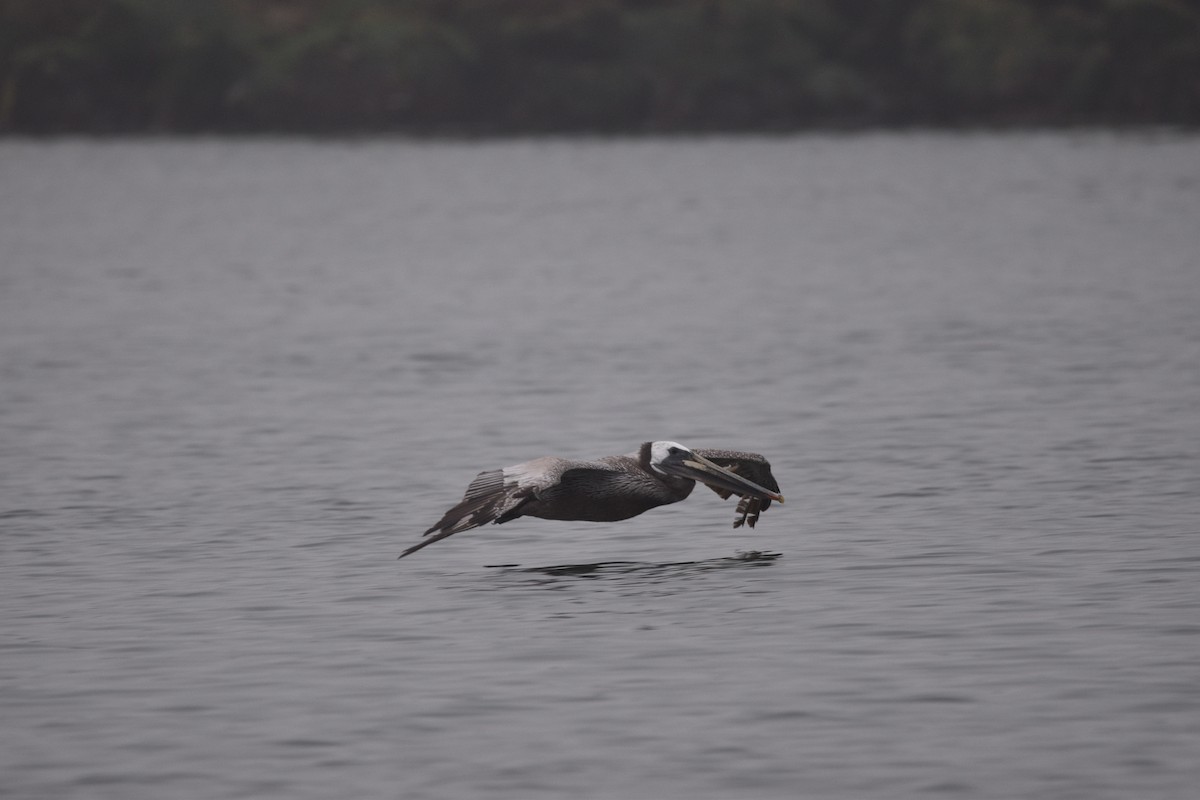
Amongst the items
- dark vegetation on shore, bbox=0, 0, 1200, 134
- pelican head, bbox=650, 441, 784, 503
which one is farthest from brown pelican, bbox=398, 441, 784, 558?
dark vegetation on shore, bbox=0, 0, 1200, 134

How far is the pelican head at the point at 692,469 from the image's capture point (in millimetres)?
14266

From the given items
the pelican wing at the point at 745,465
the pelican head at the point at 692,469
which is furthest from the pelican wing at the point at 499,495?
the pelican wing at the point at 745,465

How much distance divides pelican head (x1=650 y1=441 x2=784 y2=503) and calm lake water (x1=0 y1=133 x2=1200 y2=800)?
1.88 feet

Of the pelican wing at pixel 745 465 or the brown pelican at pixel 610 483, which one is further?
the pelican wing at pixel 745 465

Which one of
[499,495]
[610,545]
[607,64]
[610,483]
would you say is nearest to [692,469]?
[610,483]

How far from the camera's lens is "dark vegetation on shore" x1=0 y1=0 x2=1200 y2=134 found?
109 m

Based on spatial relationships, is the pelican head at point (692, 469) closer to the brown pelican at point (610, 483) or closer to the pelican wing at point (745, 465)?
the brown pelican at point (610, 483)

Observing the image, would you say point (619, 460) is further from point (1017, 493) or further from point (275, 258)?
point (275, 258)

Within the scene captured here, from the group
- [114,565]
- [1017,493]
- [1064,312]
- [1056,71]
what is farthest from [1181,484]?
[1056,71]

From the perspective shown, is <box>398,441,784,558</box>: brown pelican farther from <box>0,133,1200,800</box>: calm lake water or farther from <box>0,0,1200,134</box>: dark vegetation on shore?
<box>0,0,1200,134</box>: dark vegetation on shore

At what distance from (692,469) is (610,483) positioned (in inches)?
22.0

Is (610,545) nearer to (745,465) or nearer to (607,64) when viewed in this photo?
(745,465)

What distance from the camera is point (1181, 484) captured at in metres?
16.8

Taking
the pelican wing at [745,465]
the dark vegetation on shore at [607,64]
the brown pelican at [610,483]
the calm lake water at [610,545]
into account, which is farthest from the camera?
the dark vegetation on shore at [607,64]
